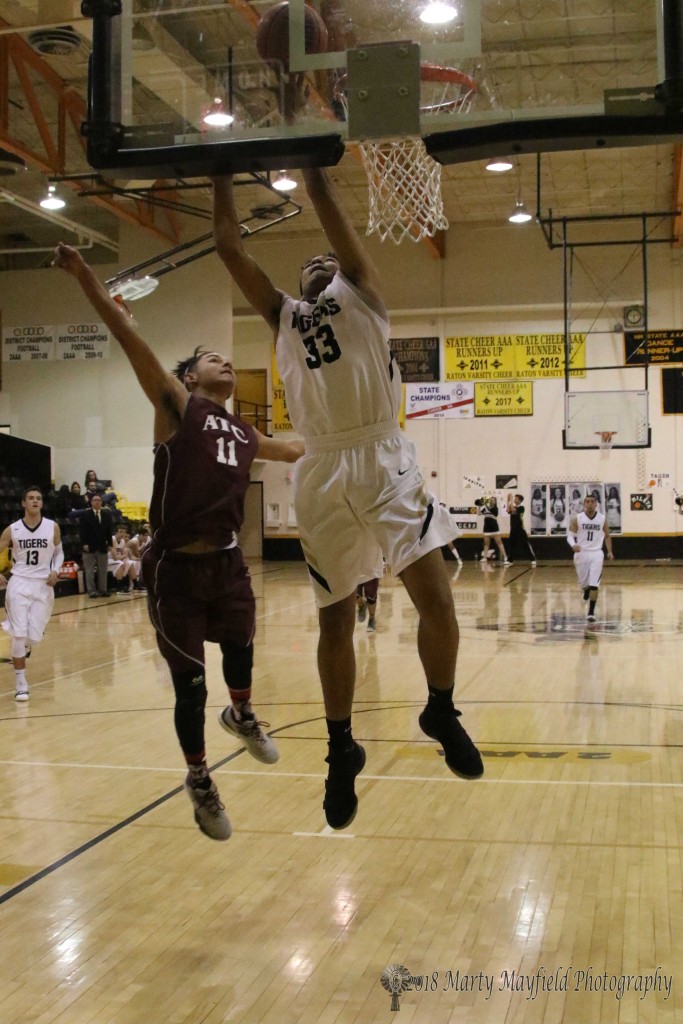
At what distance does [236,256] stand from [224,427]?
0.72m

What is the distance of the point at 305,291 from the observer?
13.1 feet

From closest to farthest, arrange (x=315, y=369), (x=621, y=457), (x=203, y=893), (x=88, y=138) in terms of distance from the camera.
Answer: (x=88, y=138) < (x=315, y=369) < (x=203, y=893) < (x=621, y=457)

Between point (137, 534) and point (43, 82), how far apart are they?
8.28 metres

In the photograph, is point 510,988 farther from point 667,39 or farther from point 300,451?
point 667,39

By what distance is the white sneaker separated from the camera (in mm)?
9445

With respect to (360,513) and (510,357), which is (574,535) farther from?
(360,513)

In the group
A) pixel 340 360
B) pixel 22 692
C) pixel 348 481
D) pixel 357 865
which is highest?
pixel 340 360

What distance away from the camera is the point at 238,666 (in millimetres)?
4531

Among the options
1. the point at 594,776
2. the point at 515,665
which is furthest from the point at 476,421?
the point at 594,776

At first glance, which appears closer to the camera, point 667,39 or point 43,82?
point 667,39

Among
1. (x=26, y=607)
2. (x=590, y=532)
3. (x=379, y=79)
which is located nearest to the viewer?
(x=379, y=79)

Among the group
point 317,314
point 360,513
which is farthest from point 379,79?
point 360,513

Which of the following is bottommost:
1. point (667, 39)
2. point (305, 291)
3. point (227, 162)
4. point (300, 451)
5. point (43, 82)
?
point (300, 451)

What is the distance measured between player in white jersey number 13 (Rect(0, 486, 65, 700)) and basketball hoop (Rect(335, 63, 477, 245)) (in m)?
5.42
